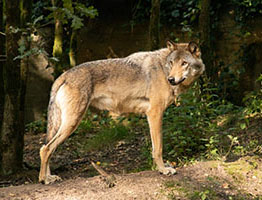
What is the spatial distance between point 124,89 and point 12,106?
213cm

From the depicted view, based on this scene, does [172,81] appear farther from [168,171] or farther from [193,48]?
[168,171]

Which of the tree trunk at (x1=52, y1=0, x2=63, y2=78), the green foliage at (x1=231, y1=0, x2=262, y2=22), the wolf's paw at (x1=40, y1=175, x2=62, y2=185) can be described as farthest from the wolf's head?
the green foliage at (x1=231, y1=0, x2=262, y2=22)

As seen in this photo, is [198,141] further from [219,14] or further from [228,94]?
[219,14]

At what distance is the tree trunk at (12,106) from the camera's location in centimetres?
610

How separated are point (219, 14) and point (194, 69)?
604cm

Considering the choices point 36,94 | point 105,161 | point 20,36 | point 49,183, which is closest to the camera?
point 49,183

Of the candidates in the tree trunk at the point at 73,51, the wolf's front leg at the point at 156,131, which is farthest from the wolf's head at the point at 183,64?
the tree trunk at the point at 73,51

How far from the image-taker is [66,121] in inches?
193

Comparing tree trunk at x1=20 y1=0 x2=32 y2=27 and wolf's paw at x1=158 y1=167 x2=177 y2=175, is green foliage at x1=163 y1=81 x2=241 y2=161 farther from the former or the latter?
tree trunk at x1=20 y1=0 x2=32 y2=27

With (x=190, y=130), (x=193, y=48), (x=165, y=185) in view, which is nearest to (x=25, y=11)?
(x=193, y=48)

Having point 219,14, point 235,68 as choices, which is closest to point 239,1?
point 219,14

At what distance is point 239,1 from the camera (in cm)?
1030

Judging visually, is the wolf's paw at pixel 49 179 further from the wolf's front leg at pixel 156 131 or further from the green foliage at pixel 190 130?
the green foliage at pixel 190 130

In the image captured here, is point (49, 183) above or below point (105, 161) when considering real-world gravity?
above
